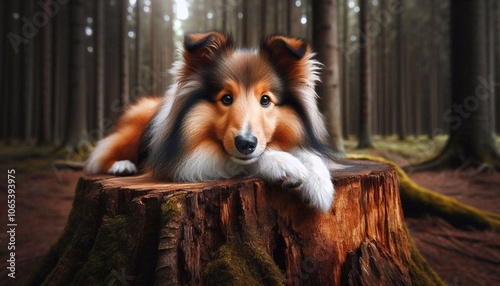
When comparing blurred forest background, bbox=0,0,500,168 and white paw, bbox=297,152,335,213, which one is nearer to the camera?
white paw, bbox=297,152,335,213

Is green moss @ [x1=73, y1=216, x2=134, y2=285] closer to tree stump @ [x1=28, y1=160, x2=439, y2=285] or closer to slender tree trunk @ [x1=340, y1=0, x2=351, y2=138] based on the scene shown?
tree stump @ [x1=28, y1=160, x2=439, y2=285]

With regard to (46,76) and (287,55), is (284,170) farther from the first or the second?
(46,76)

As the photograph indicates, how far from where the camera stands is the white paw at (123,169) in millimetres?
→ 3656

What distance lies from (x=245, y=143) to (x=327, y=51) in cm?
413

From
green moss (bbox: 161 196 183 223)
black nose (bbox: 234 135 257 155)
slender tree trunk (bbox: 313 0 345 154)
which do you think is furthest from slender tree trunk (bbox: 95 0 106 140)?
green moss (bbox: 161 196 183 223)

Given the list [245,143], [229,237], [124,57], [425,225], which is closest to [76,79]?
[124,57]

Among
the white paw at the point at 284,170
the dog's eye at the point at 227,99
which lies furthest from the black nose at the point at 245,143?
the dog's eye at the point at 227,99

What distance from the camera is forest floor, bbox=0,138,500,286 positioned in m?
4.73

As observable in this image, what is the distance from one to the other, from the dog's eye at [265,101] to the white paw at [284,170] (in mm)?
484

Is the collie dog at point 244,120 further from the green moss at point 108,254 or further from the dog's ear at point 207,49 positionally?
the green moss at point 108,254

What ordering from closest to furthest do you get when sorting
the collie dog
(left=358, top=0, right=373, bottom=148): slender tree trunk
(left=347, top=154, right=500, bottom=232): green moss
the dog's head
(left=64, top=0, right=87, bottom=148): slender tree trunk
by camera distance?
the collie dog
the dog's head
(left=347, top=154, right=500, bottom=232): green moss
(left=64, top=0, right=87, bottom=148): slender tree trunk
(left=358, top=0, right=373, bottom=148): slender tree trunk

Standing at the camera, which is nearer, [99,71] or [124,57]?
[124,57]

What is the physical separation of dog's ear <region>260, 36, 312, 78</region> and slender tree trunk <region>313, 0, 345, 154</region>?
3166 millimetres

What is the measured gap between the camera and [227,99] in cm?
285
